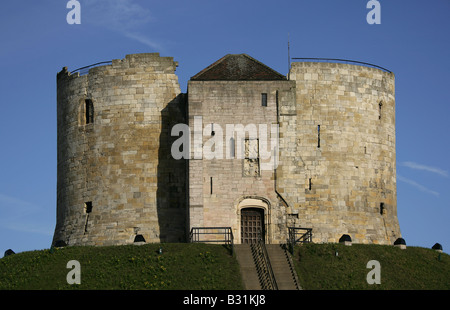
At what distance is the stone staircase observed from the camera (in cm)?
4538

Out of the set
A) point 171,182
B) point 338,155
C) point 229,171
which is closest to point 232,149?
point 229,171

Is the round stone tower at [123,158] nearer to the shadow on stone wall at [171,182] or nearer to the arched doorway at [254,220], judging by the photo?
the shadow on stone wall at [171,182]

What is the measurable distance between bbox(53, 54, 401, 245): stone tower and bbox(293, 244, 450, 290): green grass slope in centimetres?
464

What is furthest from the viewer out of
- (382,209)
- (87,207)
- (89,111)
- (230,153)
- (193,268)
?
(89,111)

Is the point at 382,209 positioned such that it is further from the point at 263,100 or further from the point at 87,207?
the point at 87,207

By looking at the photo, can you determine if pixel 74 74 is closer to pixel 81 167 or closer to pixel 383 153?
pixel 81 167

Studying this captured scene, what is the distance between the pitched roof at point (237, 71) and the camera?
55.0 m

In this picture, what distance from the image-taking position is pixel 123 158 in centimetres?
5656

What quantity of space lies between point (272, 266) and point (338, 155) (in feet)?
35.7

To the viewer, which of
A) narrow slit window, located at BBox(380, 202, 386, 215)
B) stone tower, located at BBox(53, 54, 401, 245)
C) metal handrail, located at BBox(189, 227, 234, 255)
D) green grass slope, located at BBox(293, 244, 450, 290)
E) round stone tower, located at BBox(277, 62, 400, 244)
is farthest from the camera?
narrow slit window, located at BBox(380, 202, 386, 215)

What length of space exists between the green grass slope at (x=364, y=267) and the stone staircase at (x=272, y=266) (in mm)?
446

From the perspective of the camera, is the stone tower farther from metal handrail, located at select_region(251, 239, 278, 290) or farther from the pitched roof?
metal handrail, located at select_region(251, 239, 278, 290)

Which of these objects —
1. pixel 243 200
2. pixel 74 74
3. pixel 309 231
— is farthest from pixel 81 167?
pixel 309 231

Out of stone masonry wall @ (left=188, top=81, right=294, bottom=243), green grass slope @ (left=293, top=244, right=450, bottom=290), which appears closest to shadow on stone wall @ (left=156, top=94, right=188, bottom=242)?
stone masonry wall @ (left=188, top=81, right=294, bottom=243)
